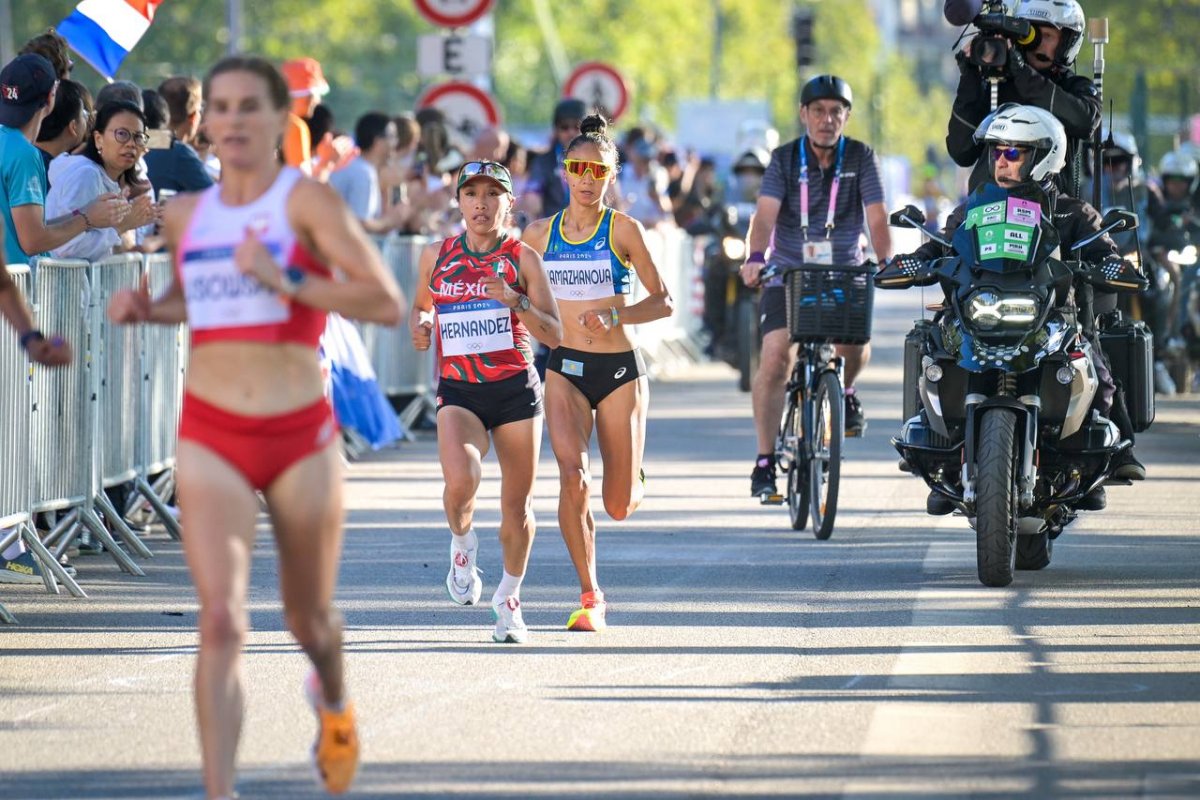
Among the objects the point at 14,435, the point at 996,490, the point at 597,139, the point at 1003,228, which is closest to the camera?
the point at 597,139

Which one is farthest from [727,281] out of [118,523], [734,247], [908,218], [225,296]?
[225,296]

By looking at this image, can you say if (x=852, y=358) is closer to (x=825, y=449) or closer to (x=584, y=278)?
(x=825, y=449)

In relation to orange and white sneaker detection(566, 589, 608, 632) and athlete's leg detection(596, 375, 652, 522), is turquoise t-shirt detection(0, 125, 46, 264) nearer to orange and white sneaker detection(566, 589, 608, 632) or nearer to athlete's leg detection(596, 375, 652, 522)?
athlete's leg detection(596, 375, 652, 522)

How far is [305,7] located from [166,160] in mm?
61344

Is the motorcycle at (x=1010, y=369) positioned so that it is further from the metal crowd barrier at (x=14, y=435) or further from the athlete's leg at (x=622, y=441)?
the metal crowd barrier at (x=14, y=435)

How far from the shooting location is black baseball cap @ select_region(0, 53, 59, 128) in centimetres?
1080

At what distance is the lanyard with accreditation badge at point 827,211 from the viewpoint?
12633mm

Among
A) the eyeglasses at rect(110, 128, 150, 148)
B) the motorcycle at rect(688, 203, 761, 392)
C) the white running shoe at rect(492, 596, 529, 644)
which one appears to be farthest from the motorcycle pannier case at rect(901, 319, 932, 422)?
the motorcycle at rect(688, 203, 761, 392)

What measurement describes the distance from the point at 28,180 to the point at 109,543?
1.68 metres

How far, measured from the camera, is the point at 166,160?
43.7 feet

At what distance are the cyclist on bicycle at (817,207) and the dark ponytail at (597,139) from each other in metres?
2.68

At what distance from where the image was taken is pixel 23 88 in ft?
35.4

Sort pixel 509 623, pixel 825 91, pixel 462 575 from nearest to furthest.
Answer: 1. pixel 509 623
2. pixel 462 575
3. pixel 825 91

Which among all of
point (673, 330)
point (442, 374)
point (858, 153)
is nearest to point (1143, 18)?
point (673, 330)
